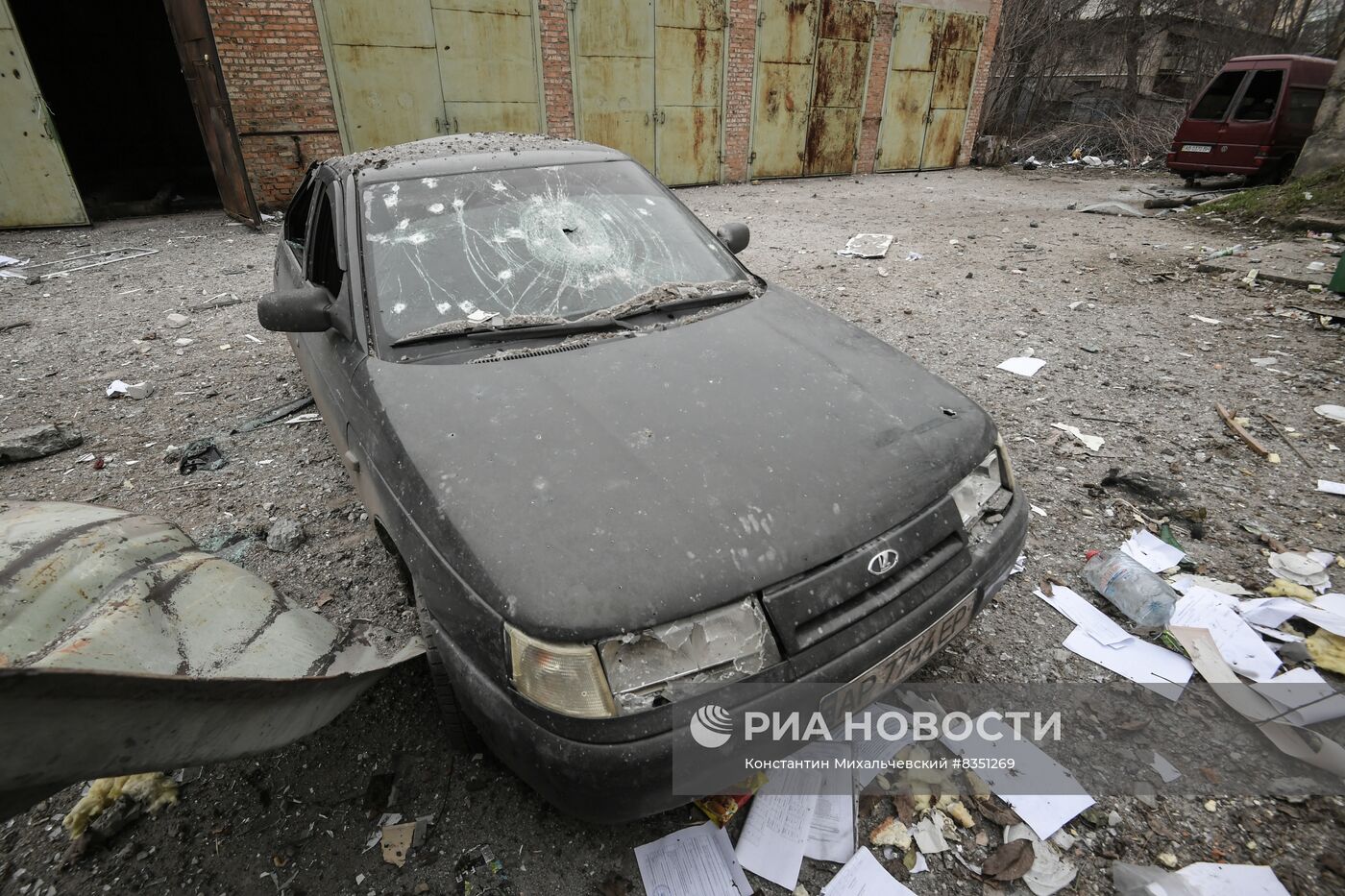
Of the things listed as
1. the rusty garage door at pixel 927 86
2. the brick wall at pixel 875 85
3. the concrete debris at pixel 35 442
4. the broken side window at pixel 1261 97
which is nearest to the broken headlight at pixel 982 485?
the concrete debris at pixel 35 442

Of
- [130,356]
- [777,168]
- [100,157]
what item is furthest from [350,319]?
[100,157]

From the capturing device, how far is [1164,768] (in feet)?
5.97

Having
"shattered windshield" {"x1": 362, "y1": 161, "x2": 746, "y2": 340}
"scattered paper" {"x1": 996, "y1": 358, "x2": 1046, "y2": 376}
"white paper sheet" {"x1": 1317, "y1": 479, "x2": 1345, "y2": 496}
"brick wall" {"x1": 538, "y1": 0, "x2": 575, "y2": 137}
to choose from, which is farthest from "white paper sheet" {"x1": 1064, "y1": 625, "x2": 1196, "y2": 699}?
"brick wall" {"x1": 538, "y1": 0, "x2": 575, "y2": 137}

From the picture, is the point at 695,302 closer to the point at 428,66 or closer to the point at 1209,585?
the point at 1209,585

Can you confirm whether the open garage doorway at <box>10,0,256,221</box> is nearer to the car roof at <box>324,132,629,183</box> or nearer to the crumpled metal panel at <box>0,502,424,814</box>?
the car roof at <box>324,132,629,183</box>

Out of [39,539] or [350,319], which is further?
[350,319]

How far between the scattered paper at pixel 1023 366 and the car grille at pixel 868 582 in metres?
3.07

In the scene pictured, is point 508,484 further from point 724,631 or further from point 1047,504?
point 1047,504

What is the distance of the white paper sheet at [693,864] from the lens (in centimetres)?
155

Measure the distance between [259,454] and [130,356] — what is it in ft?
7.22

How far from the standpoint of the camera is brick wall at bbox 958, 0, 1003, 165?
546 inches

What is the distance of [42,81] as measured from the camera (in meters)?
11.2

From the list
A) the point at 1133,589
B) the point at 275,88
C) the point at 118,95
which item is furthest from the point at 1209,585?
the point at 118,95

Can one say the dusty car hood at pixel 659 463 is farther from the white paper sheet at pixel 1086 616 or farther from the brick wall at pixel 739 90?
the brick wall at pixel 739 90
